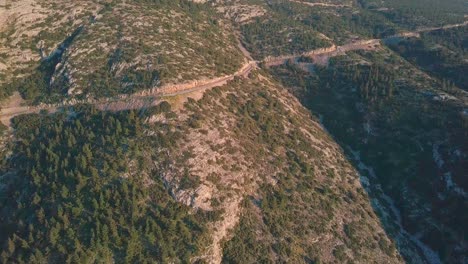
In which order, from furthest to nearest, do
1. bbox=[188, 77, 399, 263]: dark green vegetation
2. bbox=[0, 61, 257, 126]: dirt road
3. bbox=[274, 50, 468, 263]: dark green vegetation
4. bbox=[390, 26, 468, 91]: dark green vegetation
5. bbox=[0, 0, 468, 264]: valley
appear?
bbox=[390, 26, 468, 91]: dark green vegetation < bbox=[0, 61, 257, 126]: dirt road < bbox=[274, 50, 468, 263]: dark green vegetation < bbox=[188, 77, 399, 263]: dark green vegetation < bbox=[0, 0, 468, 264]: valley

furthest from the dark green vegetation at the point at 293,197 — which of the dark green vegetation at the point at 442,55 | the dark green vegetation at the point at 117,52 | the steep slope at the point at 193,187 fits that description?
the dark green vegetation at the point at 442,55

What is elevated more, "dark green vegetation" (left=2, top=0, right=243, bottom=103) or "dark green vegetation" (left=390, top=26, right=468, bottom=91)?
"dark green vegetation" (left=2, top=0, right=243, bottom=103)

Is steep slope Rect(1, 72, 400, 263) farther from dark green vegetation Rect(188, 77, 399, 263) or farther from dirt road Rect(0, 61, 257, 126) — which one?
dirt road Rect(0, 61, 257, 126)

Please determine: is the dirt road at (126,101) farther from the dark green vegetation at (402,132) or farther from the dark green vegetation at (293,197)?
the dark green vegetation at (402,132)

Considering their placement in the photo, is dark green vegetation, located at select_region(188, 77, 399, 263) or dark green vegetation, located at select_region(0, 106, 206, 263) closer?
dark green vegetation, located at select_region(0, 106, 206, 263)

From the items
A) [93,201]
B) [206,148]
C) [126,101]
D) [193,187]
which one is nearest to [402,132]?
[206,148]

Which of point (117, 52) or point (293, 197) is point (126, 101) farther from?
point (293, 197)

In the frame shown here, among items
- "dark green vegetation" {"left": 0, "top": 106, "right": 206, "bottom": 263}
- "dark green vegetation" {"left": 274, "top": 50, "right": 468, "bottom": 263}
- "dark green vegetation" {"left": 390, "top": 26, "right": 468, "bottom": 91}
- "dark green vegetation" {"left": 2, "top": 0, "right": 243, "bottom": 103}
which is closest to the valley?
"dark green vegetation" {"left": 0, "top": 106, "right": 206, "bottom": 263}
